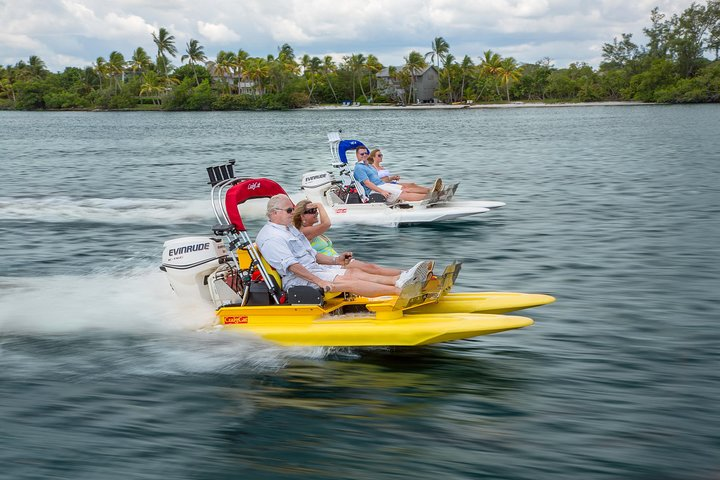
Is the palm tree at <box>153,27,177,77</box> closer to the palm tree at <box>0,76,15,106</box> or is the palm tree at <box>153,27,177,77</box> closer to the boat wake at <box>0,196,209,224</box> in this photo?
the palm tree at <box>0,76,15,106</box>

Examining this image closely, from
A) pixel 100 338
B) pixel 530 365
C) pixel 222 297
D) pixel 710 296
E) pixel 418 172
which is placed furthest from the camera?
pixel 418 172

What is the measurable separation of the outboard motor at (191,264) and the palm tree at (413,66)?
138 metres

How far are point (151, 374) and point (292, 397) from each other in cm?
185

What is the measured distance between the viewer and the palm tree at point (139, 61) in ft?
547

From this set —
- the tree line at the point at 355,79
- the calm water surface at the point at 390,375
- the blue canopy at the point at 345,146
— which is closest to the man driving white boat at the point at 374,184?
the blue canopy at the point at 345,146

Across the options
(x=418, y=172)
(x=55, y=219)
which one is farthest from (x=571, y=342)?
(x=418, y=172)

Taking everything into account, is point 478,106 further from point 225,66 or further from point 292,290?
point 292,290

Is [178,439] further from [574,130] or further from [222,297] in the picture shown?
[574,130]

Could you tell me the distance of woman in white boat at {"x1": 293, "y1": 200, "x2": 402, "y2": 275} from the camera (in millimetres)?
9367

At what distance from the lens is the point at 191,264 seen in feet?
31.2

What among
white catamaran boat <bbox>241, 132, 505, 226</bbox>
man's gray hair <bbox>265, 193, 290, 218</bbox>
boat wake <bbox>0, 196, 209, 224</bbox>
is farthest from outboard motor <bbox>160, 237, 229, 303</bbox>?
boat wake <bbox>0, 196, 209, 224</bbox>

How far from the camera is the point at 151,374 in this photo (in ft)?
29.1

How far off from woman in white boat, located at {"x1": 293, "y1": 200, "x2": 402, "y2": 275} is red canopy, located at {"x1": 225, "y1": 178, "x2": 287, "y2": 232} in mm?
497

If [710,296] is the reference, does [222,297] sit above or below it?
above
